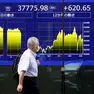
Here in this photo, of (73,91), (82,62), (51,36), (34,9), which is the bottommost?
(73,91)

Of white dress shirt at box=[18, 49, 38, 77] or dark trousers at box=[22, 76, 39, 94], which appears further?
dark trousers at box=[22, 76, 39, 94]

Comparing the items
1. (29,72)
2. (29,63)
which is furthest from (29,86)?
(29,63)

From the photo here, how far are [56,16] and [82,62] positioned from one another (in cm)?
133

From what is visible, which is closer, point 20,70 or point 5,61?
point 20,70

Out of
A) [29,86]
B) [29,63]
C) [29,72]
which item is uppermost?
[29,63]

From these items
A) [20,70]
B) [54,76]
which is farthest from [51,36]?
[20,70]

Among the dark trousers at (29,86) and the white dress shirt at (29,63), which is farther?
the dark trousers at (29,86)

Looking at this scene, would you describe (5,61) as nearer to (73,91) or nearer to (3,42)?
(3,42)

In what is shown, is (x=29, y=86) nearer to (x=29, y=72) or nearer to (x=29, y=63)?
(x=29, y=72)

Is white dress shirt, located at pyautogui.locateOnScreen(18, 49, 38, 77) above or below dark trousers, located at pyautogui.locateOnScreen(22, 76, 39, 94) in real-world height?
above

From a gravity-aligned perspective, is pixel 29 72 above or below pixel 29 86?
above

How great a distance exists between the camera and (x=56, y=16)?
10648 millimetres

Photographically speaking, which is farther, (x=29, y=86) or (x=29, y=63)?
(x=29, y=86)

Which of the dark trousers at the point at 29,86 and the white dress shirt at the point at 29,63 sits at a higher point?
the white dress shirt at the point at 29,63
